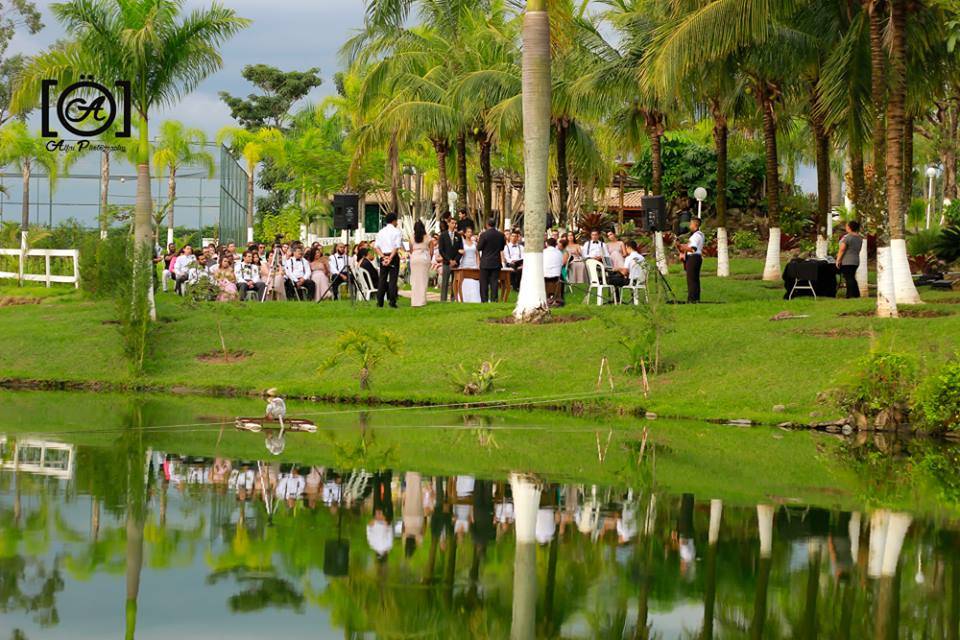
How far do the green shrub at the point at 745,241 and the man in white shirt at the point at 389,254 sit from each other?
1941 centimetres

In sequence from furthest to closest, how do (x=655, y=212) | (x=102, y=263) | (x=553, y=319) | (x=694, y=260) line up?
(x=102, y=263) → (x=655, y=212) → (x=694, y=260) → (x=553, y=319)

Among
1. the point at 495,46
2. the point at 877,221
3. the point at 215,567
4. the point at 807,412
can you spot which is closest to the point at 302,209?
the point at 495,46

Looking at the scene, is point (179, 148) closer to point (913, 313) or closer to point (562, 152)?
point (562, 152)

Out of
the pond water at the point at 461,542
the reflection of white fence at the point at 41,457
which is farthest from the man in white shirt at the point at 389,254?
the reflection of white fence at the point at 41,457

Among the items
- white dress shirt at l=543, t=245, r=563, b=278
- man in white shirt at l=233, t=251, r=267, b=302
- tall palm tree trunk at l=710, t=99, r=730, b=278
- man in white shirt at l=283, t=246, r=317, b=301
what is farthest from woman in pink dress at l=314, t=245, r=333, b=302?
tall palm tree trunk at l=710, t=99, r=730, b=278

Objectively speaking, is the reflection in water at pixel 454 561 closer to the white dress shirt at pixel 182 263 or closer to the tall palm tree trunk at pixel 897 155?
the tall palm tree trunk at pixel 897 155

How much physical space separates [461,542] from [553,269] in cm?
2003

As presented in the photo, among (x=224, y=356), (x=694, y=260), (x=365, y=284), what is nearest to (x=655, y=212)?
(x=694, y=260)

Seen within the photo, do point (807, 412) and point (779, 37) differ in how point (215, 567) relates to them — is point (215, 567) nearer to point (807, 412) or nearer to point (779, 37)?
point (807, 412)

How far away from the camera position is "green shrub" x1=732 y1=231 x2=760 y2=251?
46584 mm

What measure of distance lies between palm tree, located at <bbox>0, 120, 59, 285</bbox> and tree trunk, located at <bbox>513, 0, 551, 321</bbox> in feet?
129

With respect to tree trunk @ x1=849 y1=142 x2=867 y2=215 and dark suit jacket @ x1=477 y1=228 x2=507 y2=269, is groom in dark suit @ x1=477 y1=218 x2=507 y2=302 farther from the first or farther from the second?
tree trunk @ x1=849 y1=142 x2=867 y2=215

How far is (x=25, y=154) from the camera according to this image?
2458 inches

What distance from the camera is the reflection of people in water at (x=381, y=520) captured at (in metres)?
9.88
